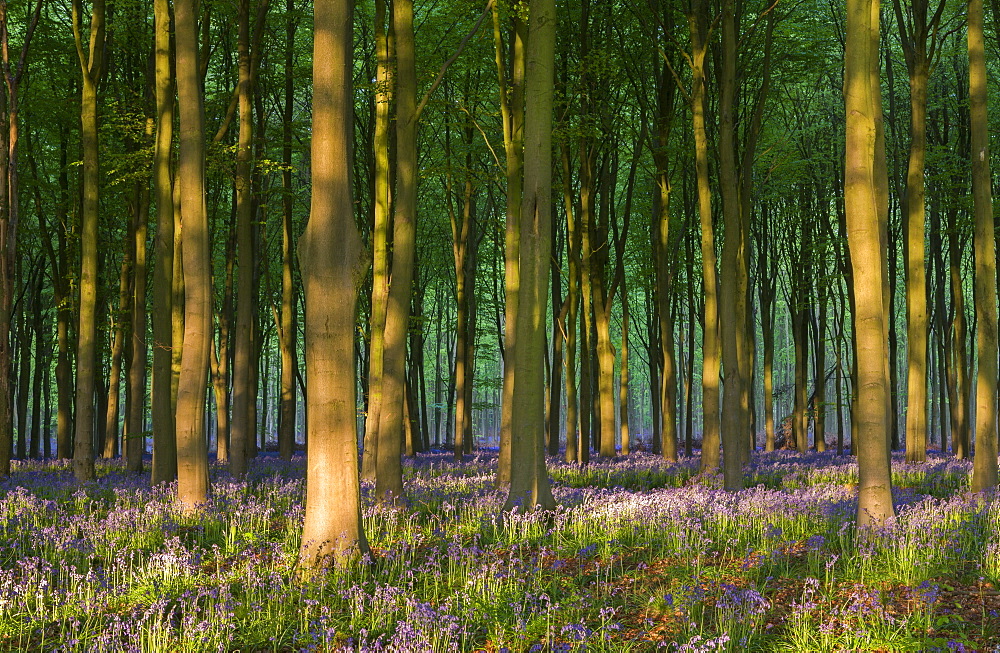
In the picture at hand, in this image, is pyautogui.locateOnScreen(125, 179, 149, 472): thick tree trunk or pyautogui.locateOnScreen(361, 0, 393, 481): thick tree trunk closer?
pyautogui.locateOnScreen(361, 0, 393, 481): thick tree trunk

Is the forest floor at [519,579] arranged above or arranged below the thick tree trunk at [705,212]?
below

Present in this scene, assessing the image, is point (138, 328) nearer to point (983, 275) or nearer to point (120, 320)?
point (120, 320)

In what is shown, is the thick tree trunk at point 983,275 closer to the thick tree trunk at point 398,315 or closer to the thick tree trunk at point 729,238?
the thick tree trunk at point 729,238

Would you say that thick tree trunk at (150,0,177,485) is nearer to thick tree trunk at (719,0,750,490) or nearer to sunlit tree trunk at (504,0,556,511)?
sunlit tree trunk at (504,0,556,511)

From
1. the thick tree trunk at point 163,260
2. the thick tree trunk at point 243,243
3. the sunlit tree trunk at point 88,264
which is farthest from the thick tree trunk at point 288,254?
the sunlit tree trunk at point 88,264

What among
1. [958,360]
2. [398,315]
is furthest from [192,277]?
[958,360]

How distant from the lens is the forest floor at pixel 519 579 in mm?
5273

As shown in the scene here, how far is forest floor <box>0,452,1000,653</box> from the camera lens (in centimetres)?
527

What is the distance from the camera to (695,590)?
6.02 meters

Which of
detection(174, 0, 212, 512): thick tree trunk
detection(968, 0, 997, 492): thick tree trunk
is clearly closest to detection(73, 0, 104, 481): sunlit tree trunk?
detection(174, 0, 212, 512): thick tree trunk

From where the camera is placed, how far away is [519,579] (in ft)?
20.6

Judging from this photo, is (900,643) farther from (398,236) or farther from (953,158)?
(953,158)

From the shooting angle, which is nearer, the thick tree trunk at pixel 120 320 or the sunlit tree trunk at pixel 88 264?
the sunlit tree trunk at pixel 88 264

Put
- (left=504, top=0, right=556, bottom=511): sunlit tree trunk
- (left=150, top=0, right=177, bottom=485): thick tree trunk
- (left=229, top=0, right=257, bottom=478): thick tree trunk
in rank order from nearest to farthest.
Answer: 1. (left=504, top=0, right=556, bottom=511): sunlit tree trunk
2. (left=150, top=0, right=177, bottom=485): thick tree trunk
3. (left=229, top=0, right=257, bottom=478): thick tree trunk
